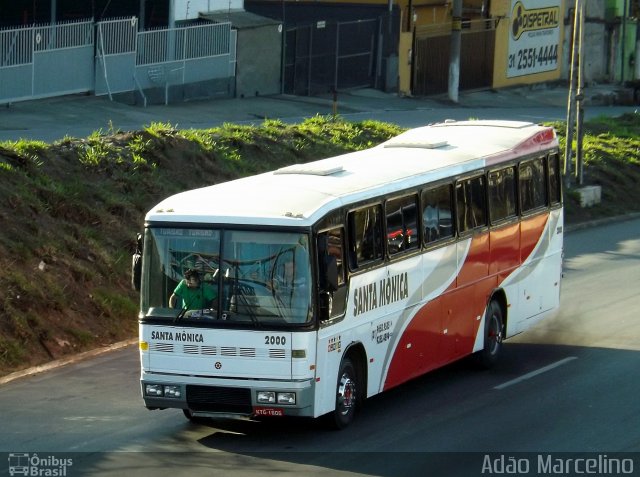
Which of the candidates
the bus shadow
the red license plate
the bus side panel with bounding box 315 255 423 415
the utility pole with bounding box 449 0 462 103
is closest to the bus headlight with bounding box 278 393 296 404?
the red license plate

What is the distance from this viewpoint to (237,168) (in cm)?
2464

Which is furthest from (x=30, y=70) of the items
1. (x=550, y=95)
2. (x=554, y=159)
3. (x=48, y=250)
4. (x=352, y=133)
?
(x=550, y=95)

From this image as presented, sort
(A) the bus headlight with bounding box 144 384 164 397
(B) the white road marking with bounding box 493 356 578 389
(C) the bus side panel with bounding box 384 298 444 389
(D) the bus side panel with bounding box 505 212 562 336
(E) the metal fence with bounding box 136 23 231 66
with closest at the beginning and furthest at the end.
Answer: (A) the bus headlight with bounding box 144 384 164 397 → (C) the bus side panel with bounding box 384 298 444 389 → (B) the white road marking with bounding box 493 356 578 389 → (D) the bus side panel with bounding box 505 212 562 336 → (E) the metal fence with bounding box 136 23 231 66

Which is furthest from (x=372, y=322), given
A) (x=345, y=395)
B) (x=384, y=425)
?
(x=384, y=425)

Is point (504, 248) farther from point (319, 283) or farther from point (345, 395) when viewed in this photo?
point (319, 283)

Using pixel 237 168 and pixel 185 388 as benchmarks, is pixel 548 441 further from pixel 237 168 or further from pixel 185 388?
pixel 237 168

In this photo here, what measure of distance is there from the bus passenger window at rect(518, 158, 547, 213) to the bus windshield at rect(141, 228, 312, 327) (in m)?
5.81

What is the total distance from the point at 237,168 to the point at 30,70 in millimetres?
12576

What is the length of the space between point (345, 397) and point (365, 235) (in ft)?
5.52

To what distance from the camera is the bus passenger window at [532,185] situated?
704 inches

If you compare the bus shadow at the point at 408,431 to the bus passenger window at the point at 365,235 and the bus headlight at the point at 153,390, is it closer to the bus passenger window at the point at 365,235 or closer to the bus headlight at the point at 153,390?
the bus headlight at the point at 153,390

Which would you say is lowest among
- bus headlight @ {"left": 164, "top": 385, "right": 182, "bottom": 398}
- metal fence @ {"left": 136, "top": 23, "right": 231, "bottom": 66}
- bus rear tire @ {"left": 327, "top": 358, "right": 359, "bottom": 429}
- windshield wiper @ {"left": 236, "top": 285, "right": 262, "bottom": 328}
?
bus rear tire @ {"left": 327, "top": 358, "right": 359, "bottom": 429}

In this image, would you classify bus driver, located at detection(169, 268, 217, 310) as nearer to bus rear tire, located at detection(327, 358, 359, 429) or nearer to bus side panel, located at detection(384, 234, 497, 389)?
bus rear tire, located at detection(327, 358, 359, 429)

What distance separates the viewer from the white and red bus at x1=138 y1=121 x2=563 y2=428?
12797 mm
